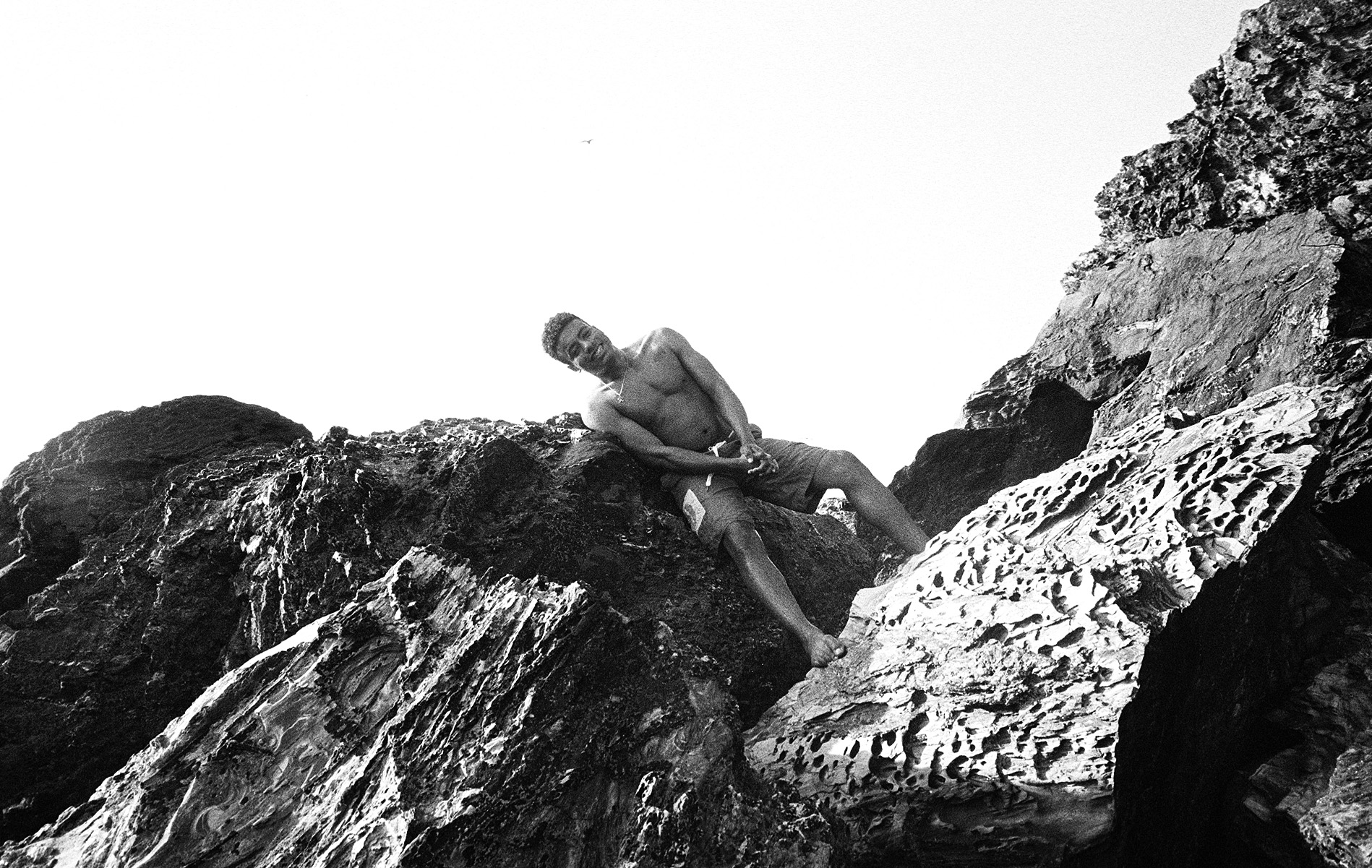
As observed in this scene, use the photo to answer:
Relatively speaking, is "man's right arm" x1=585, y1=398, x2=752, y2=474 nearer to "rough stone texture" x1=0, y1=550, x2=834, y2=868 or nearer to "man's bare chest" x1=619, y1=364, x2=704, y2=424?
"man's bare chest" x1=619, y1=364, x2=704, y2=424

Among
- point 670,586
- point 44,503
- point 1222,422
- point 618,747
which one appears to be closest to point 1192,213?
point 1222,422

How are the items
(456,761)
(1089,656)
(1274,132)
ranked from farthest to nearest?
(1274,132), (1089,656), (456,761)

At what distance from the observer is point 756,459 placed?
18.6ft

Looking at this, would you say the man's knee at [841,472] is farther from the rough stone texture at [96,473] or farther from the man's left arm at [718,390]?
the rough stone texture at [96,473]

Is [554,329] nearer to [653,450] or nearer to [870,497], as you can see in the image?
[653,450]

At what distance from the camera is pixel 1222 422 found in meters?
4.52

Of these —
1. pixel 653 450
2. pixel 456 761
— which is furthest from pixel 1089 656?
pixel 653 450

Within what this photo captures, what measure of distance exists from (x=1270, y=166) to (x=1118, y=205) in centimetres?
103

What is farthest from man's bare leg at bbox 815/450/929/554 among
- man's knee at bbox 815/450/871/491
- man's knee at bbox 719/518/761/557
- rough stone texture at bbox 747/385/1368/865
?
rough stone texture at bbox 747/385/1368/865

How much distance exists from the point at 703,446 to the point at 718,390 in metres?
0.34

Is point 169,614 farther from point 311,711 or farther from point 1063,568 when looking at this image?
point 1063,568

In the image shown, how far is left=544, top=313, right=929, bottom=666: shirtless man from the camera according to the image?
5594mm

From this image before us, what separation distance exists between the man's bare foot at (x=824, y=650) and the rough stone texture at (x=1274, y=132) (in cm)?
390

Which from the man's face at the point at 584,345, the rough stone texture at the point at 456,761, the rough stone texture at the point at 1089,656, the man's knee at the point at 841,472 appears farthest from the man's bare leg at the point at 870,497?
the rough stone texture at the point at 456,761
